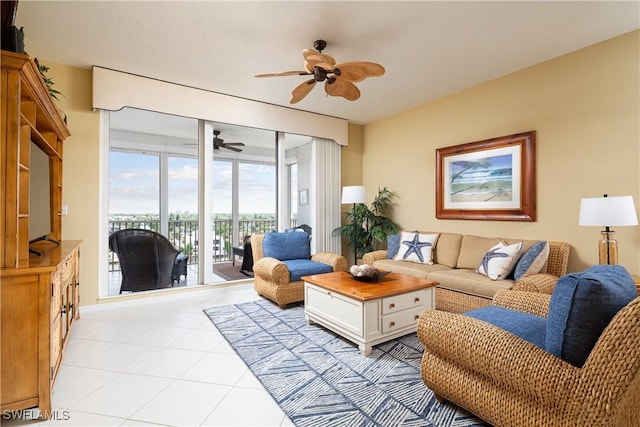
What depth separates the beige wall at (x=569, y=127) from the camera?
2.68m

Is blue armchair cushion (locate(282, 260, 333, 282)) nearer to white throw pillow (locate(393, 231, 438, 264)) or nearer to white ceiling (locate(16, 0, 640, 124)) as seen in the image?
white throw pillow (locate(393, 231, 438, 264))

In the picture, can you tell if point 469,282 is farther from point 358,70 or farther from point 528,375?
point 358,70

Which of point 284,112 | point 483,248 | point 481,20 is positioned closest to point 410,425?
point 483,248

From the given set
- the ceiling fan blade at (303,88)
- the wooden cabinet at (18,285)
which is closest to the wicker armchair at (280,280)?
the ceiling fan blade at (303,88)

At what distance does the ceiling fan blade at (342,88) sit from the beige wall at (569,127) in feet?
5.94

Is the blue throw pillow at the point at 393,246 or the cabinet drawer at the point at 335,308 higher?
the blue throw pillow at the point at 393,246

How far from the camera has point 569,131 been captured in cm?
304

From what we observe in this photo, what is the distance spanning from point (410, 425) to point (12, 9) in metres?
3.09

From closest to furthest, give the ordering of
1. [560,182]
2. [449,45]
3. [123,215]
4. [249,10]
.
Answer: [249,10]
[449,45]
[560,182]
[123,215]

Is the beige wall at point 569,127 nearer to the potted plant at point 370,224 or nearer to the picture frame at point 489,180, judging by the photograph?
the picture frame at point 489,180

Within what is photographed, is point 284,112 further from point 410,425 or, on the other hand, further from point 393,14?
point 410,425

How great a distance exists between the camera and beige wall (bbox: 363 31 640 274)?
8.80 feet

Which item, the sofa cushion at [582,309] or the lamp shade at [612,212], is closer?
the sofa cushion at [582,309]

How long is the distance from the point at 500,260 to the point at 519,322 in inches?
58.7
